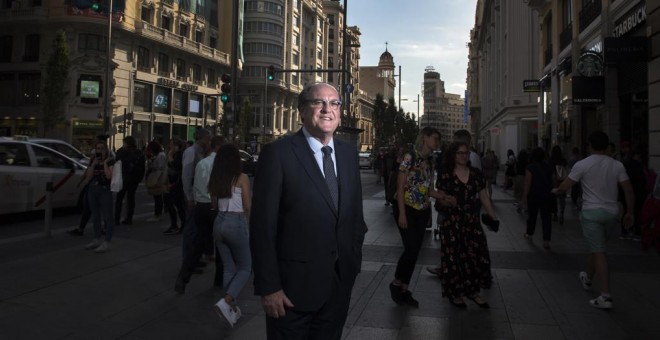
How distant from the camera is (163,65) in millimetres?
42594

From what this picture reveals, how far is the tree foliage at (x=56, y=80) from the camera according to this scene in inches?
1219

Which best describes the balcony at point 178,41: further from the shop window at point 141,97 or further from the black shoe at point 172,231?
the black shoe at point 172,231

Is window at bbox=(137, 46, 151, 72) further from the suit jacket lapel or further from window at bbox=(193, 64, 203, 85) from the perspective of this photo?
the suit jacket lapel

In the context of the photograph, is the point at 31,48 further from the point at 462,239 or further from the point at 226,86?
the point at 462,239

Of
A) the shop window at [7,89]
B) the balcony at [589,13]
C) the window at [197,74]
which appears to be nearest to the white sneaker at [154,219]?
the balcony at [589,13]

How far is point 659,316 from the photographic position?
466 cm

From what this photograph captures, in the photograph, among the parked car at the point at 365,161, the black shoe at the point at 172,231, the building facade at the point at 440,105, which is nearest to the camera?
the black shoe at the point at 172,231

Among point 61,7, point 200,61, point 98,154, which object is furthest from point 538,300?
point 200,61

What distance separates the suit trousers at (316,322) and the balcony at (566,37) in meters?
20.3

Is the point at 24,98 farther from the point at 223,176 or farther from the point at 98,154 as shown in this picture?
the point at 223,176

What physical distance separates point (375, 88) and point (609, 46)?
140 metres

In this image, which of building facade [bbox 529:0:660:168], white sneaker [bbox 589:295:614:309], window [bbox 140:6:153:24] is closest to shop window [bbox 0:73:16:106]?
window [bbox 140:6:153:24]

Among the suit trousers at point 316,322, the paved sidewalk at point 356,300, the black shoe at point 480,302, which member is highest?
the suit trousers at point 316,322

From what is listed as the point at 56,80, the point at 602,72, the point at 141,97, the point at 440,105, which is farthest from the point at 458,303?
the point at 440,105
